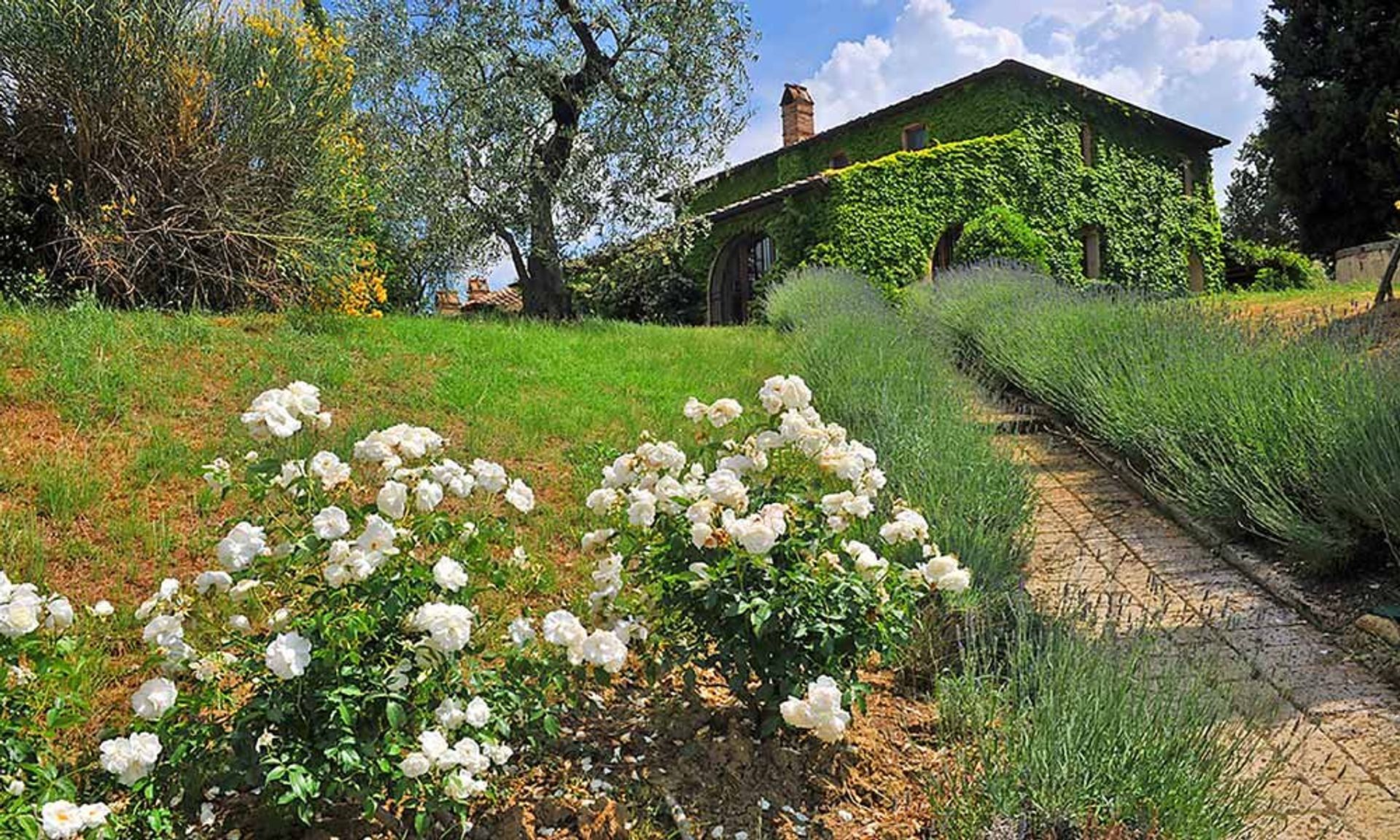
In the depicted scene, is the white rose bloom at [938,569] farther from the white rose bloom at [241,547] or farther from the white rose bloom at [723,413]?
the white rose bloom at [241,547]

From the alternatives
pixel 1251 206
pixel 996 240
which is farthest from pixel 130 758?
pixel 1251 206

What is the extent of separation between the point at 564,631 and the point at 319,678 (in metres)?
0.54

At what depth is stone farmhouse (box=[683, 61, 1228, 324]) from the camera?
57.5 ft

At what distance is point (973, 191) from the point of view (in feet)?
61.6

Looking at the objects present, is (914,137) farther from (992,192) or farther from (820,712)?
(820,712)

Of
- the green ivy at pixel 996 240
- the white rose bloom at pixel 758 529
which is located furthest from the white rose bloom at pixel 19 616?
the green ivy at pixel 996 240

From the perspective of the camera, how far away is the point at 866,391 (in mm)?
5773

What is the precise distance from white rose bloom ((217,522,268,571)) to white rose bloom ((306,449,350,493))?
189 mm

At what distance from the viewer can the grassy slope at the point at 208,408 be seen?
3.36 meters

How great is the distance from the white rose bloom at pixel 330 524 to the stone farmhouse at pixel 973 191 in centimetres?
1564

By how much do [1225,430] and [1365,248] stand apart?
15985mm

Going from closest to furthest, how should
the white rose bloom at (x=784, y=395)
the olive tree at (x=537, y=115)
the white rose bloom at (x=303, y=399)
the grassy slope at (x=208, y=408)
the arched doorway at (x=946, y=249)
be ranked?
the white rose bloom at (x=303, y=399) < the white rose bloom at (x=784, y=395) < the grassy slope at (x=208, y=408) < the olive tree at (x=537, y=115) < the arched doorway at (x=946, y=249)

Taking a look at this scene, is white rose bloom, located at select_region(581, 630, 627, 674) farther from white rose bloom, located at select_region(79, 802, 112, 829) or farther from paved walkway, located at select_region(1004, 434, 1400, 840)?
paved walkway, located at select_region(1004, 434, 1400, 840)

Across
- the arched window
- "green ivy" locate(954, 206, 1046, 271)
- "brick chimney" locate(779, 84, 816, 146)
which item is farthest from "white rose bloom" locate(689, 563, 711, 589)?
"brick chimney" locate(779, 84, 816, 146)
